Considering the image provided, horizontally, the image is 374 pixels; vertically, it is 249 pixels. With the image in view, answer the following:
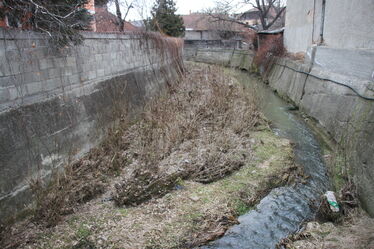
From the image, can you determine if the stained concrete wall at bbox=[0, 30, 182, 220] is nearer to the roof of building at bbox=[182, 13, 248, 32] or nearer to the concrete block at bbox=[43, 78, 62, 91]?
the concrete block at bbox=[43, 78, 62, 91]

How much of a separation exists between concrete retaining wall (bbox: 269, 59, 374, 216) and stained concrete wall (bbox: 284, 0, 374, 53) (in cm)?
118

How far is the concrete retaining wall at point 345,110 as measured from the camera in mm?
5470

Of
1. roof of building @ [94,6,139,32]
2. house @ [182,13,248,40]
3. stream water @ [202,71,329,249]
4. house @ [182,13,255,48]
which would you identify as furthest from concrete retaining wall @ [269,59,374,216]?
house @ [182,13,248,40]

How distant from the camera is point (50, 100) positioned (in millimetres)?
5531

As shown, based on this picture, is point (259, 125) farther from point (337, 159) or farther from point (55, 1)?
point (55, 1)

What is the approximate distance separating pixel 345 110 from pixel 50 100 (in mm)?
7087

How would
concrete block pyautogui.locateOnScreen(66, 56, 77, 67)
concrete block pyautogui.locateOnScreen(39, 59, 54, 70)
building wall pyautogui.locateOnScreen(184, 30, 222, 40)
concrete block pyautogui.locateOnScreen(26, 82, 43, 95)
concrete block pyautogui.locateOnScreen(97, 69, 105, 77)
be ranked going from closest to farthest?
1. concrete block pyautogui.locateOnScreen(26, 82, 43, 95)
2. concrete block pyautogui.locateOnScreen(39, 59, 54, 70)
3. concrete block pyautogui.locateOnScreen(66, 56, 77, 67)
4. concrete block pyautogui.locateOnScreen(97, 69, 105, 77)
5. building wall pyautogui.locateOnScreen(184, 30, 222, 40)

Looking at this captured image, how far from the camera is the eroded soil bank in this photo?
430cm

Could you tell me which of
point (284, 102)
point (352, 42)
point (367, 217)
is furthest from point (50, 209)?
point (284, 102)

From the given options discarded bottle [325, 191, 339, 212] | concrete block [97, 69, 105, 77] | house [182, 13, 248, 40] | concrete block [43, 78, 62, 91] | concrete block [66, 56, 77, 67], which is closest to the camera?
discarded bottle [325, 191, 339, 212]

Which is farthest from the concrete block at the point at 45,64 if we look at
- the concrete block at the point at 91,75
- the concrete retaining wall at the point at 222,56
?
the concrete retaining wall at the point at 222,56

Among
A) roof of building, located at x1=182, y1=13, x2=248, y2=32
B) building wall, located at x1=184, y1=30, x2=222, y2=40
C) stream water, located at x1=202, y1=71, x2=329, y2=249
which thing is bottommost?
stream water, located at x1=202, y1=71, x2=329, y2=249

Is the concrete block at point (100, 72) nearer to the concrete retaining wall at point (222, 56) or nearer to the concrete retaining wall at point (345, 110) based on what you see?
the concrete retaining wall at point (345, 110)

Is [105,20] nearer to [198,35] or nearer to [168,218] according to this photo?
[168,218]
